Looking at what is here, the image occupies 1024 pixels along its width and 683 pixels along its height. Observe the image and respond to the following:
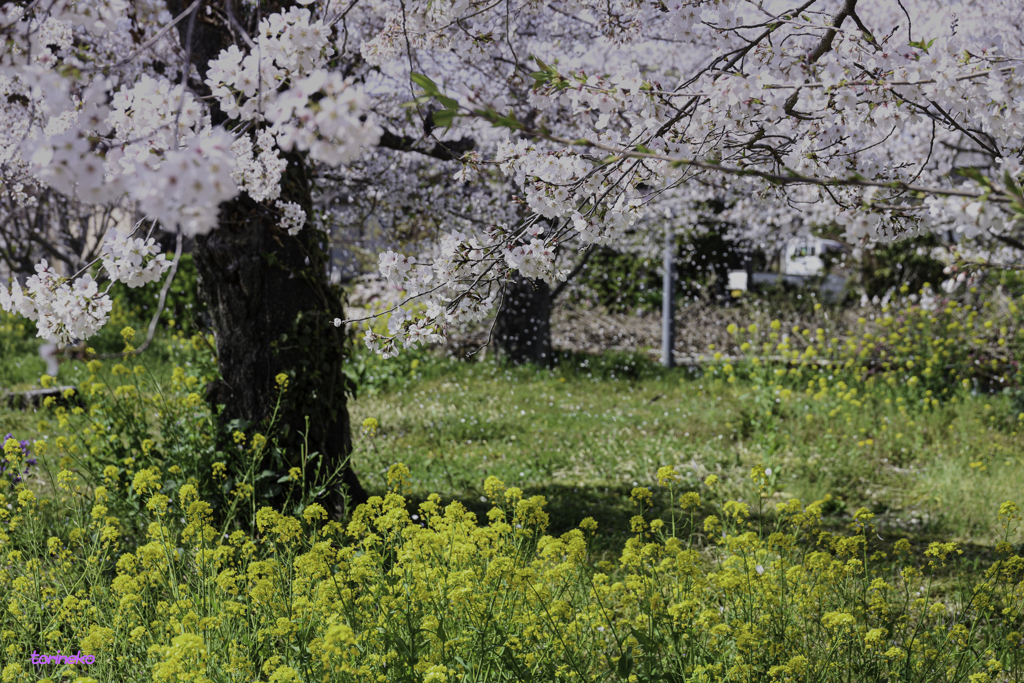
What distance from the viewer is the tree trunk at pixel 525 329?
323 inches

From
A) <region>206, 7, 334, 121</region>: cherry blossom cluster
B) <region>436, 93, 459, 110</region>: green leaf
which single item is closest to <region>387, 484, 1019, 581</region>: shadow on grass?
<region>206, 7, 334, 121</region>: cherry blossom cluster

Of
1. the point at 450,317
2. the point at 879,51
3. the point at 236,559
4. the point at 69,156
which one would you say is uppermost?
the point at 879,51

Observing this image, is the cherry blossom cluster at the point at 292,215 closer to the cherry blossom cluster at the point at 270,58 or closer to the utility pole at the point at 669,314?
the cherry blossom cluster at the point at 270,58

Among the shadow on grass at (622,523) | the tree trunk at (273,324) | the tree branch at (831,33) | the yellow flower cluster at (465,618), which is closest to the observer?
the yellow flower cluster at (465,618)

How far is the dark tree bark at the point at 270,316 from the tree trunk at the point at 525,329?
4.57 meters

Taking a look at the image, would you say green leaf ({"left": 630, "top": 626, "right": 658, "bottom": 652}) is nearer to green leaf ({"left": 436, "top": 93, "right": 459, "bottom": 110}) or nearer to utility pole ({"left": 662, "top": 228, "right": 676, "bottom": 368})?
green leaf ({"left": 436, "top": 93, "right": 459, "bottom": 110})

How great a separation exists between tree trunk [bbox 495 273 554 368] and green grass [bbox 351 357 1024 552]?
1.16 m

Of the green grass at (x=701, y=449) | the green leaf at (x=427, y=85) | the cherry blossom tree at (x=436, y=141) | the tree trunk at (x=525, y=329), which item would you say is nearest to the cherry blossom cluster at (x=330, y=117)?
the cherry blossom tree at (x=436, y=141)

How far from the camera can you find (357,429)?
604 cm

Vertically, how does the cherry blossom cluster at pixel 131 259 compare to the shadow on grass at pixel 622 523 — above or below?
above

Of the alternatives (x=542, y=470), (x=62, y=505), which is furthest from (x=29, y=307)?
(x=542, y=470)

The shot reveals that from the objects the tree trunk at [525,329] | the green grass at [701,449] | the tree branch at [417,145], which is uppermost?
the tree branch at [417,145]

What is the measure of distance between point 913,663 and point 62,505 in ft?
12.2

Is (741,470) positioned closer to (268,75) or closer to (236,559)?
(236,559)
